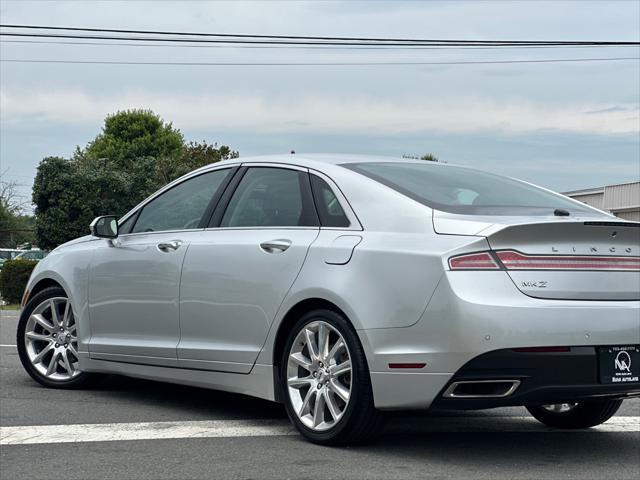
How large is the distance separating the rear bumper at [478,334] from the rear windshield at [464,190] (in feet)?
1.72

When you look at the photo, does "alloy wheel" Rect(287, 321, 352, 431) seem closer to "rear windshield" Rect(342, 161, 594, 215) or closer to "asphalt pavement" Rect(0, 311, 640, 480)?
"asphalt pavement" Rect(0, 311, 640, 480)

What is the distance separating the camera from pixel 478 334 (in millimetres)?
5074

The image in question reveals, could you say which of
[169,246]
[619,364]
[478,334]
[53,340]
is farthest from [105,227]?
[619,364]

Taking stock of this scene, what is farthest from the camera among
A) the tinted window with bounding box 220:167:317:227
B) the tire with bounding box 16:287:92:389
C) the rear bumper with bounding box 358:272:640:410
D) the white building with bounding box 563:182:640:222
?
the white building with bounding box 563:182:640:222

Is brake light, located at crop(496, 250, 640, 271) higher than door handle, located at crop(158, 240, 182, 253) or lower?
lower

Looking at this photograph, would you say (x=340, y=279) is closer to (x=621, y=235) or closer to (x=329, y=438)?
(x=329, y=438)

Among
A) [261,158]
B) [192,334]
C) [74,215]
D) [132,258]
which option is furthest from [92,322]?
[74,215]

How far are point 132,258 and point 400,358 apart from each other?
2.54 meters

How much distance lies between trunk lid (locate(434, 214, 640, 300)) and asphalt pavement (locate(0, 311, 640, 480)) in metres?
0.88

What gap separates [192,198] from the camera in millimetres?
7055

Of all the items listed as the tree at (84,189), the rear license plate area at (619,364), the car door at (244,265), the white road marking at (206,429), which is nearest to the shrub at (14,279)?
the tree at (84,189)

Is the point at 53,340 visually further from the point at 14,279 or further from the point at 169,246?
the point at 14,279

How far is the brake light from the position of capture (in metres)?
5.20

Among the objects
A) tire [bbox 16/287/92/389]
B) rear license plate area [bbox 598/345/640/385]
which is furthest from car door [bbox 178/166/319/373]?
rear license plate area [bbox 598/345/640/385]
